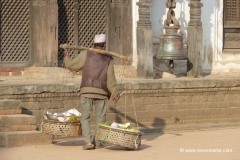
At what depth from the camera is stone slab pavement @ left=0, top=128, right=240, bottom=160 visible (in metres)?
10.5

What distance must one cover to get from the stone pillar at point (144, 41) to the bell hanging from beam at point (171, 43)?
10.6 inches

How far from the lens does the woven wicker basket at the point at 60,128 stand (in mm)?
11172

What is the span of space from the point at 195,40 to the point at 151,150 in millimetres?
5393

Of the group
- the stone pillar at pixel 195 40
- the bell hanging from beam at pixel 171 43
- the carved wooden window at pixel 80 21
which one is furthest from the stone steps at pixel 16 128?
the stone pillar at pixel 195 40

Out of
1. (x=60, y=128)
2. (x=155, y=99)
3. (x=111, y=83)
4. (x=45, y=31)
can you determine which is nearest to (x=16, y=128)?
(x=60, y=128)

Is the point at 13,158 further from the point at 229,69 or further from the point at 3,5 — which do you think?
the point at 229,69

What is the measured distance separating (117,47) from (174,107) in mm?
2044

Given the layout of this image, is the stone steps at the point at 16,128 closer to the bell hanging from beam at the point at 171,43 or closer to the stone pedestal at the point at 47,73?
the stone pedestal at the point at 47,73

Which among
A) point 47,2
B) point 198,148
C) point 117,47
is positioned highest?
point 47,2

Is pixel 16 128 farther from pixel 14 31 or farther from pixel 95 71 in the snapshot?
pixel 14 31

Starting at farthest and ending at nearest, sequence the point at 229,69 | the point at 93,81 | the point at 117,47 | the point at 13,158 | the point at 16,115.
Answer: the point at 229,69 → the point at 117,47 → the point at 16,115 → the point at 93,81 → the point at 13,158

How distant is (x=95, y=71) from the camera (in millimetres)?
11141

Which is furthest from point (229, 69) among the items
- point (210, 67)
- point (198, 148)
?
point (198, 148)

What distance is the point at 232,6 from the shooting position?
1764 cm
